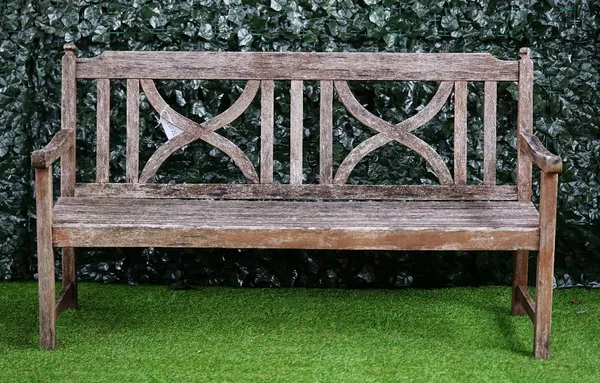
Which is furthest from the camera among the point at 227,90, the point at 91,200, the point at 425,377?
the point at 227,90

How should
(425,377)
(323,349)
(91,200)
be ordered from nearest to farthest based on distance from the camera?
(425,377) < (323,349) < (91,200)

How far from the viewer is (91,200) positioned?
3.89m

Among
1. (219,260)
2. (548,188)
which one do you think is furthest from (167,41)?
(548,188)

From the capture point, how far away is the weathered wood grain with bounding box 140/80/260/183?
4.00 metres

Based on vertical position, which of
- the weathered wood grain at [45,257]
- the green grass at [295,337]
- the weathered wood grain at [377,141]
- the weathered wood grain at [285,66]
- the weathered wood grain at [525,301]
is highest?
the weathered wood grain at [285,66]

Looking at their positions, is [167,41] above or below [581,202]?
above

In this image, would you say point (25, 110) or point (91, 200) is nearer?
point (91, 200)

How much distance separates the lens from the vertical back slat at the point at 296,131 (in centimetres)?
401

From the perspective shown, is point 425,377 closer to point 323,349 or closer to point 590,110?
point 323,349

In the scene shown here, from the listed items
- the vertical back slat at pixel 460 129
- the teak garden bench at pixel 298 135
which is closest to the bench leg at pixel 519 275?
the teak garden bench at pixel 298 135

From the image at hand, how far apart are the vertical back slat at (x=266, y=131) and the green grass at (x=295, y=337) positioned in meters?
0.62

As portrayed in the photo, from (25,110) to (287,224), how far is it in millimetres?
1604

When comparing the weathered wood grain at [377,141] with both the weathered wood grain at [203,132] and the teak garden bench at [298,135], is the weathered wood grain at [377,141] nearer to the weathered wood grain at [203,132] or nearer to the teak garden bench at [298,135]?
the teak garden bench at [298,135]

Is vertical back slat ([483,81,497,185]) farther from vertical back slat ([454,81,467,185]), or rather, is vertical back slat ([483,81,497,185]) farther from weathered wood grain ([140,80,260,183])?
weathered wood grain ([140,80,260,183])
